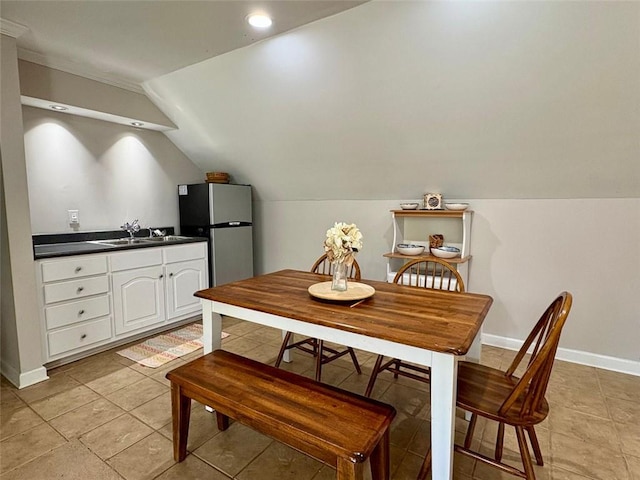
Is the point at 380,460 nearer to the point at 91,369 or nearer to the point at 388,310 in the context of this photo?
the point at 388,310

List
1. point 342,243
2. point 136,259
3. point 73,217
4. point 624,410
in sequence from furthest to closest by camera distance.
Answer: point 73,217 → point 136,259 → point 624,410 → point 342,243

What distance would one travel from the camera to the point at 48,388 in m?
2.35

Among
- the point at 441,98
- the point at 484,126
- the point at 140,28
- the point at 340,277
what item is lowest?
the point at 340,277

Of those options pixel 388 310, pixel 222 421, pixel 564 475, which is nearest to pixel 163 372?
pixel 222 421

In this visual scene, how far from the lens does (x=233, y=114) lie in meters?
3.29

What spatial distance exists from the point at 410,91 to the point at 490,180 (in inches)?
40.1

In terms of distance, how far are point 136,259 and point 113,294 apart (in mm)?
338

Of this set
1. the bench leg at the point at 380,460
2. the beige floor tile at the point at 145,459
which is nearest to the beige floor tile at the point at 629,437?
the bench leg at the point at 380,460

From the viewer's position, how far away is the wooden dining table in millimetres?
1279

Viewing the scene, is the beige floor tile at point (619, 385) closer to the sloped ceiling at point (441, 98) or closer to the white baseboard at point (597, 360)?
the white baseboard at point (597, 360)

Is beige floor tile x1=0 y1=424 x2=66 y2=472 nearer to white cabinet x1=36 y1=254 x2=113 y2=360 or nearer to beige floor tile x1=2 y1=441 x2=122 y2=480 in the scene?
beige floor tile x1=2 y1=441 x2=122 y2=480

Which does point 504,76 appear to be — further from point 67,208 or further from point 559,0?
point 67,208

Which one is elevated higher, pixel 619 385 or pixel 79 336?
pixel 79 336

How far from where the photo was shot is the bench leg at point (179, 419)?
1.66m
